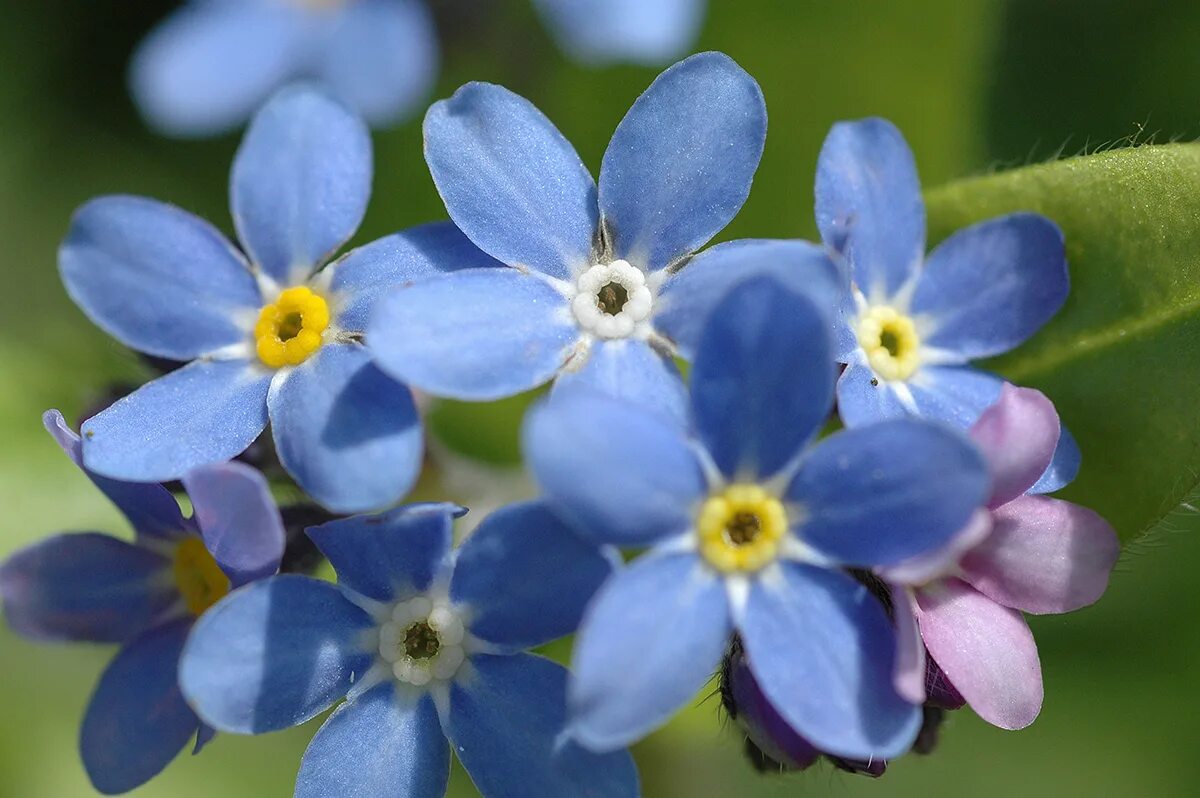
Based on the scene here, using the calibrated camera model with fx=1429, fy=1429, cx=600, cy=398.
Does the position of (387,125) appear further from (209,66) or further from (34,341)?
(34,341)

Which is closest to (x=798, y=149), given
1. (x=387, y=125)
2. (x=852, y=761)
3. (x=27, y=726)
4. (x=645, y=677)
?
(x=387, y=125)

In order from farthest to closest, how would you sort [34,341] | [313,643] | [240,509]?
[34,341]
[313,643]
[240,509]

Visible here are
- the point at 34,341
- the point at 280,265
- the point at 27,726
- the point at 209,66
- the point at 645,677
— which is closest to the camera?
the point at 645,677

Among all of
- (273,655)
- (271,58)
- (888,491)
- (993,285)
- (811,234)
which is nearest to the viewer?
(888,491)

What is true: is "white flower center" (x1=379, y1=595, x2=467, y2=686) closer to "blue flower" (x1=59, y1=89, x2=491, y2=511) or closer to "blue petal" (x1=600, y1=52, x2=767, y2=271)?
"blue flower" (x1=59, y1=89, x2=491, y2=511)

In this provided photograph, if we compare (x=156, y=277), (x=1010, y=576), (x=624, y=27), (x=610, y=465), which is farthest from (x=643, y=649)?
(x=624, y=27)

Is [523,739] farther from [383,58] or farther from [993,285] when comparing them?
[383,58]
